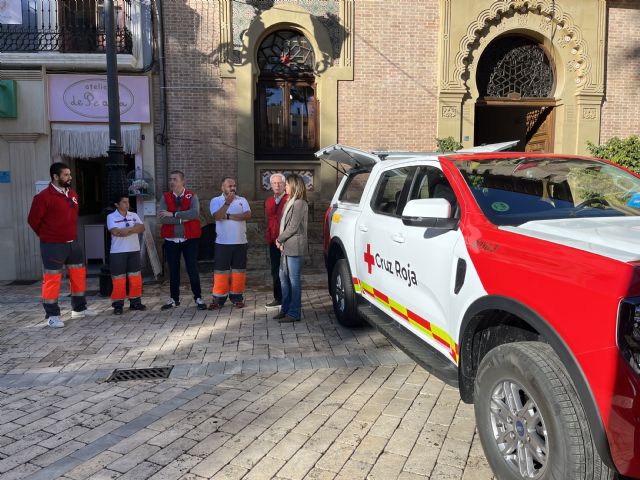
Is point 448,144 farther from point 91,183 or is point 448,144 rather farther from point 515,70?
point 91,183

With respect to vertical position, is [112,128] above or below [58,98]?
below

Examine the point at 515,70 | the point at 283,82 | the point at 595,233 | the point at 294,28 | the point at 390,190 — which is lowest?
Result: the point at 595,233

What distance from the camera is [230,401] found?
4141 millimetres

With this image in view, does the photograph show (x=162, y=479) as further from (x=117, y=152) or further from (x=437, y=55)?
(x=437, y=55)

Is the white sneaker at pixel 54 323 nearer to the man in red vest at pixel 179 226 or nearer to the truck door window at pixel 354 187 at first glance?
the man in red vest at pixel 179 226

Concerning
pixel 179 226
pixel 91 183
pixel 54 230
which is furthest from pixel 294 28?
pixel 54 230

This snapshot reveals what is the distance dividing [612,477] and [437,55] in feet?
35.8

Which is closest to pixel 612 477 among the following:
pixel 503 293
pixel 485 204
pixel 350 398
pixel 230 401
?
pixel 503 293

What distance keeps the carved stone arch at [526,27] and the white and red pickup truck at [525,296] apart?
26.6ft

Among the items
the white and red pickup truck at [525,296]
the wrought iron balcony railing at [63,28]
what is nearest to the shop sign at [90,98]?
the wrought iron balcony railing at [63,28]

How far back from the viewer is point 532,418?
2.48 metres

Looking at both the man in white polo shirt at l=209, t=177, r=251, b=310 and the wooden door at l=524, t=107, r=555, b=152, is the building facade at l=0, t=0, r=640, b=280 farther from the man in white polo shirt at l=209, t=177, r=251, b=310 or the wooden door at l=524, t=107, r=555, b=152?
the man in white polo shirt at l=209, t=177, r=251, b=310

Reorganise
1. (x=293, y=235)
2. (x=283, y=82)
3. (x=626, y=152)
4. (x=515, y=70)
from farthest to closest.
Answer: (x=515, y=70), (x=283, y=82), (x=626, y=152), (x=293, y=235)

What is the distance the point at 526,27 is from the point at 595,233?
10867 millimetres
